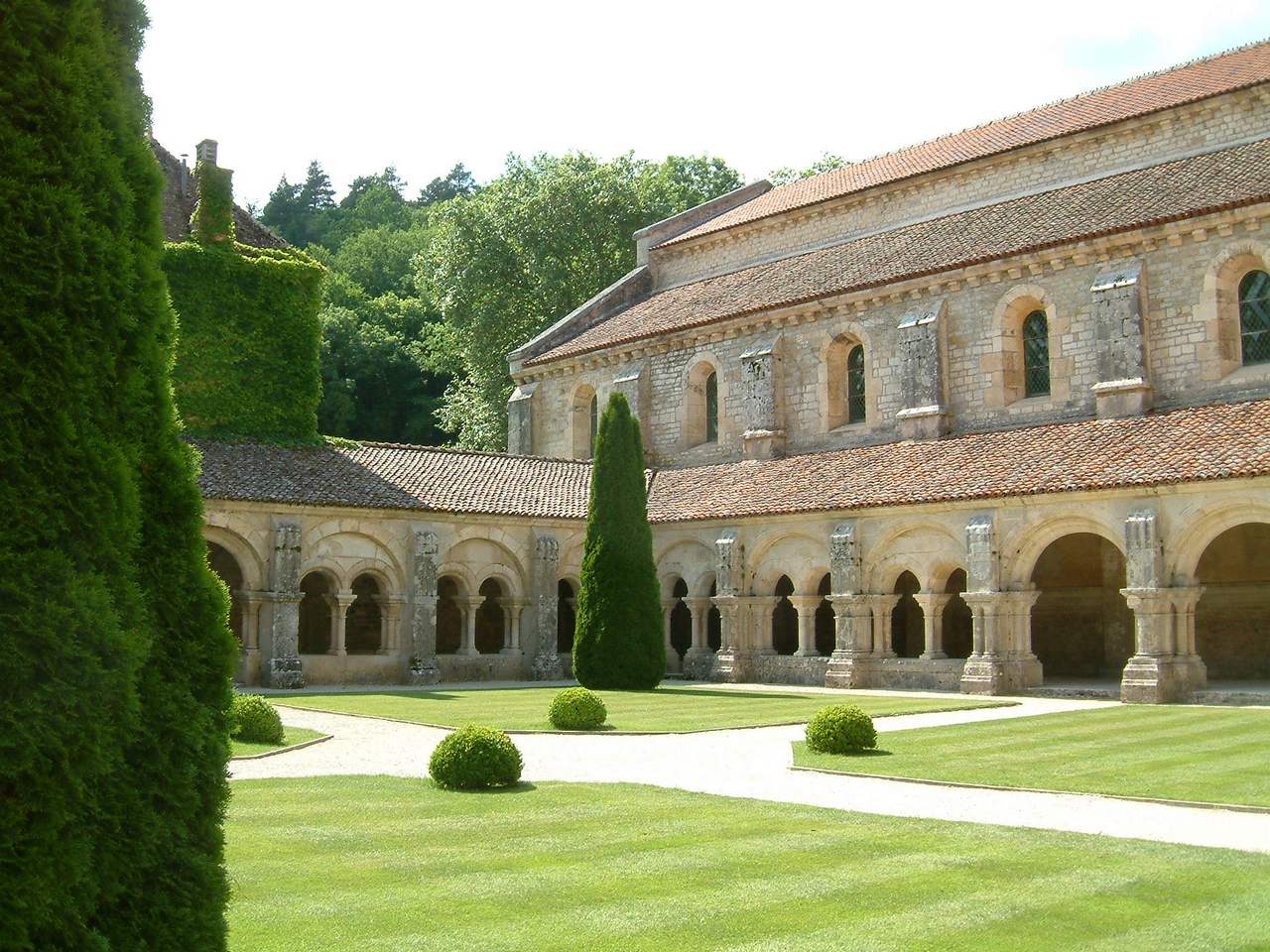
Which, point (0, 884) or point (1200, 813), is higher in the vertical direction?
point (0, 884)

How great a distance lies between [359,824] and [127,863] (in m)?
5.69

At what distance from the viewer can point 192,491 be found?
5160 millimetres

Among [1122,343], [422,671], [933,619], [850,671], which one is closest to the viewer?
[1122,343]

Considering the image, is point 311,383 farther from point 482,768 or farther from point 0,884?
point 0,884

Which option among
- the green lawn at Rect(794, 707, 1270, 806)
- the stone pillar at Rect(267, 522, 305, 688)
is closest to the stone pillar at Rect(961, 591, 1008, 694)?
the green lawn at Rect(794, 707, 1270, 806)

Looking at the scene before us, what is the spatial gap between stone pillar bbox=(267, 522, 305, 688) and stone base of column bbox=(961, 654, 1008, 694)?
14.0 meters

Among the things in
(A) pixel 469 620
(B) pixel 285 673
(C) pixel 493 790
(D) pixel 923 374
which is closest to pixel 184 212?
(A) pixel 469 620

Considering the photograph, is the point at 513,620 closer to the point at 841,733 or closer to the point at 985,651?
the point at 985,651

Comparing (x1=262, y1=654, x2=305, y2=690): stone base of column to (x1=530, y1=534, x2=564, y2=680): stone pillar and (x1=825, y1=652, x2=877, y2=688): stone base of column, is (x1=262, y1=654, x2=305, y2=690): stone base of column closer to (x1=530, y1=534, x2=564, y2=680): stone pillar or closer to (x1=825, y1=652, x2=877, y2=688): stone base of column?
(x1=530, y1=534, x2=564, y2=680): stone pillar

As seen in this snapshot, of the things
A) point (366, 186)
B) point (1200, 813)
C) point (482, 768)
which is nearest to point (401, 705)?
point (482, 768)

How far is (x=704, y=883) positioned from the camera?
810cm

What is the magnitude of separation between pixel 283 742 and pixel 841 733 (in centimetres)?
702

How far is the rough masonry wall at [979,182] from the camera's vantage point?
3041 centimetres

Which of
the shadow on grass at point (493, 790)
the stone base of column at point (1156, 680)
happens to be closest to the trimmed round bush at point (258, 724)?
the shadow on grass at point (493, 790)
